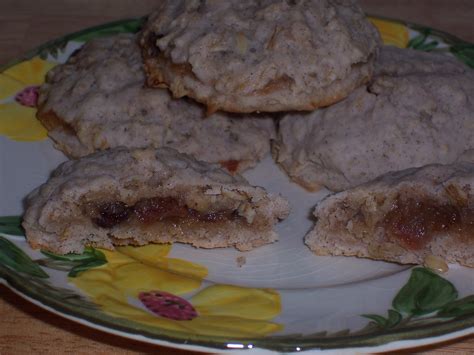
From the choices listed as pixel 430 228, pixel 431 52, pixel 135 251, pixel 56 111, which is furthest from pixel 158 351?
pixel 431 52

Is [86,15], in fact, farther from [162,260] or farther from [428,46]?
[162,260]

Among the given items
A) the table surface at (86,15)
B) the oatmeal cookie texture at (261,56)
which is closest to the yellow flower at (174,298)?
the oatmeal cookie texture at (261,56)

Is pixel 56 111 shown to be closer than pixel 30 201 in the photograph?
No

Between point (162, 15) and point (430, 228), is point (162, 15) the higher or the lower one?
the higher one

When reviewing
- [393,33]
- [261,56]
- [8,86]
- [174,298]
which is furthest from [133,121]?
[393,33]

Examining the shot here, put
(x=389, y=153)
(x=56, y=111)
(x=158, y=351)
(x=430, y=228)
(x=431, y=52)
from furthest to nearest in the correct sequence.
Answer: (x=431, y=52) < (x=56, y=111) < (x=389, y=153) < (x=430, y=228) < (x=158, y=351)

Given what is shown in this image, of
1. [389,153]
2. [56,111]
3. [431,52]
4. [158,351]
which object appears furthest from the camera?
[431,52]

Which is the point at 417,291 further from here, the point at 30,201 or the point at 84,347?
the point at 30,201

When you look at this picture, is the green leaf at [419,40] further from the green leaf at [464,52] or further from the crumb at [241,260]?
the crumb at [241,260]
